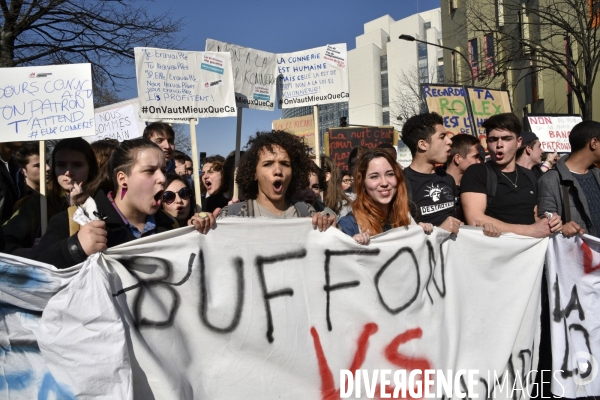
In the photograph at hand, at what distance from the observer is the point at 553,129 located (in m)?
8.40

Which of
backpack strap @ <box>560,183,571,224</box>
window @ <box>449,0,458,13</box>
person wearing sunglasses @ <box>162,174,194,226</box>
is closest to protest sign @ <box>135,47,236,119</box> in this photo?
person wearing sunglasses @ <box>162,174,194,226</box>

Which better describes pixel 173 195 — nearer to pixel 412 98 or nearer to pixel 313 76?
pixel 313 76

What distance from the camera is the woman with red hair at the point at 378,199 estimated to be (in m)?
3.44

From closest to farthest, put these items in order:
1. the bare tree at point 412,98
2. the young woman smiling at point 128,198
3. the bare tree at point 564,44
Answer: the young woman smiling at point 128,198, the bare tree at point 564,44, the bare tree at point 412,98

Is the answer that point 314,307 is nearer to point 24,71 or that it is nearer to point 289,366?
point 289,366

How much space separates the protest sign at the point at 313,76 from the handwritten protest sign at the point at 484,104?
8.14ft

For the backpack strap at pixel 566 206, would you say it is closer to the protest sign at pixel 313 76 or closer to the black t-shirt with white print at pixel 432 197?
the black t-shirt with white print at pixel 432 197

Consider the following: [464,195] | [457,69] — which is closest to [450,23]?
[457,69]

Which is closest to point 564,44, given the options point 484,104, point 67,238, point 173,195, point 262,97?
point 484,104

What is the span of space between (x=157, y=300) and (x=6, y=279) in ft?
2.24

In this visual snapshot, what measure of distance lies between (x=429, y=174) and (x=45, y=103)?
2.73m

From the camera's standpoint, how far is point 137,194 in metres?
2.86

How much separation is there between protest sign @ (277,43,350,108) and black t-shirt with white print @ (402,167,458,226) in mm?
2810

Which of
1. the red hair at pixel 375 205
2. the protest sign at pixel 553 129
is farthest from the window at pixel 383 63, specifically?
the red hair at pixel 375 205
